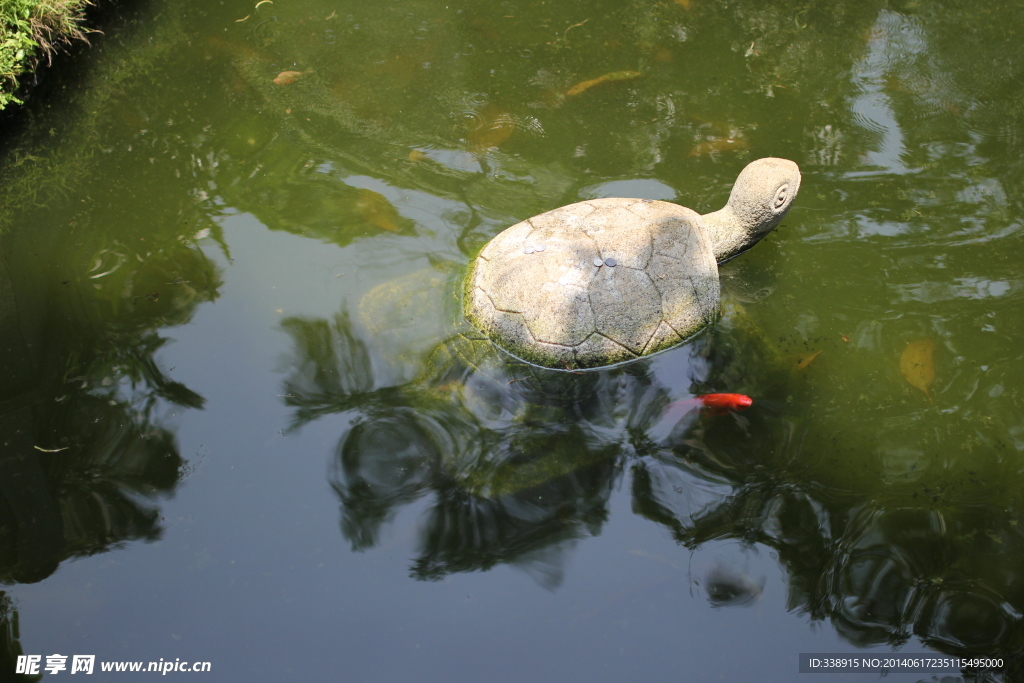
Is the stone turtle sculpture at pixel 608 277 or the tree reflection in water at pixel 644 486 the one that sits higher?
the stone turtle sculpture at pixel 608 277

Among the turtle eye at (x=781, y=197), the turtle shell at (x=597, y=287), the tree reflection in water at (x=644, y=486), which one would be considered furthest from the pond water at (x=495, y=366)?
the turtle eye at (x=781, y=197)

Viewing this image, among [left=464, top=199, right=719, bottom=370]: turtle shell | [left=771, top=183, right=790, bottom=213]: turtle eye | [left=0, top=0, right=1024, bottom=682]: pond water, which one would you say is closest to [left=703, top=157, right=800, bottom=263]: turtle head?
[left=771, top=183, right=790, bottom=213]: turtle eye

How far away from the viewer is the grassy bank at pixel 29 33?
442cm

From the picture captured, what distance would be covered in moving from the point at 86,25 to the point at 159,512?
15.0ft

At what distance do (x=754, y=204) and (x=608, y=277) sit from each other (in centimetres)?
95

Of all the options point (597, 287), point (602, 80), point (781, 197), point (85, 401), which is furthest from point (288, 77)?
point (781, 197)

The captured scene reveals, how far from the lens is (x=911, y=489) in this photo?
2797mm

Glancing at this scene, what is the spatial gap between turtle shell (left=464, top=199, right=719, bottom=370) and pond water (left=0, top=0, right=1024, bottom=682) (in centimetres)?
19

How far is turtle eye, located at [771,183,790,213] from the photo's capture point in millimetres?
3268

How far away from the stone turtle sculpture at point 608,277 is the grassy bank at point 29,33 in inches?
147

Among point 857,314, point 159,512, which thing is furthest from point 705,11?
point 159,512

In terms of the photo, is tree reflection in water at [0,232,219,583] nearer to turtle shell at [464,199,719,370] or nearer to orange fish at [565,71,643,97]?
turtle shell at [464,199,719,370]

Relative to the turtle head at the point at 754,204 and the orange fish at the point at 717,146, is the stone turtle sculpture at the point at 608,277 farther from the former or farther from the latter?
the orange fish at the point at 717,146

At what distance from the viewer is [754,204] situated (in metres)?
3.30
